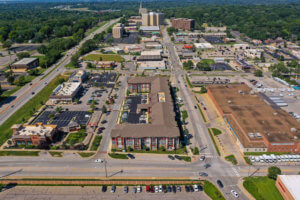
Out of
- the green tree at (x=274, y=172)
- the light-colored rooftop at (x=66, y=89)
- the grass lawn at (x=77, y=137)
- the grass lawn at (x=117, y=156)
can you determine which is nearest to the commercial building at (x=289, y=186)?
the green tree at (x=274, y=172)

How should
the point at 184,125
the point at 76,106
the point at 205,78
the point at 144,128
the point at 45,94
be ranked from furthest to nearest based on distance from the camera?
the point at 205,78 → the point at 45,94 → the point at 76,106 → the point at 184,125 → the point at 144,128

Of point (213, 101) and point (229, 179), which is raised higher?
point (213, 101)

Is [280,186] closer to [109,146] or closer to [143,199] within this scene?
[143,199]

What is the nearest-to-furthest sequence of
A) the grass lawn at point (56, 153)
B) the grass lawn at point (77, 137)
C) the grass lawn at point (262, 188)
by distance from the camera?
1. the grass lawn at point (262, 188)
2. the grass lawn at point (56, 153)
3. the grass lawn at point (77, 137)

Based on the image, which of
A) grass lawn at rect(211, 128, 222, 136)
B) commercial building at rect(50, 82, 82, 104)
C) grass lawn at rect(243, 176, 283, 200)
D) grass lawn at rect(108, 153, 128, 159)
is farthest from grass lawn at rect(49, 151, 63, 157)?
grass lawn at rect(243, 176, 283, 200)

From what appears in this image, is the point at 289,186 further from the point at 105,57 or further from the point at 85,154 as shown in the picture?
the point at 105,57

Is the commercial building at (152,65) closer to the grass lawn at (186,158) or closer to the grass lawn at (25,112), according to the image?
the grass lawn at (25,112)

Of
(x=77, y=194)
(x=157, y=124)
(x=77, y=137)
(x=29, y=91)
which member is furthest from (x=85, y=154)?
(x=29, y=91)

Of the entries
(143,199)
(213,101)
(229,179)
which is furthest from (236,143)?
(143,199)
